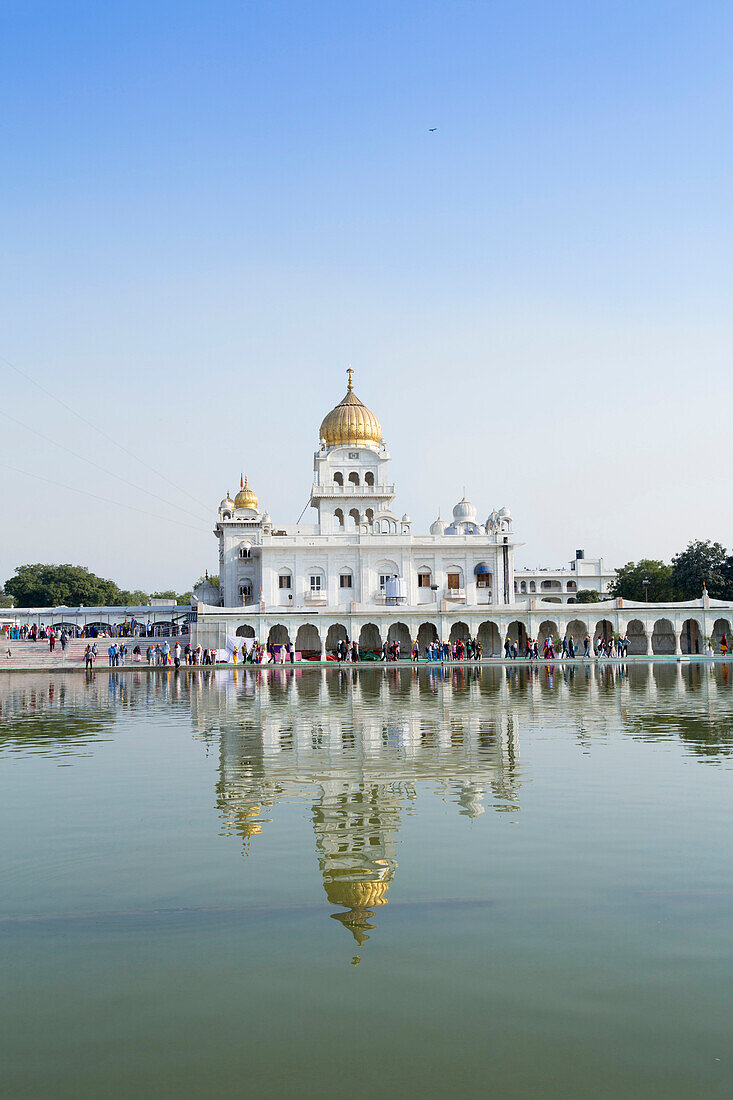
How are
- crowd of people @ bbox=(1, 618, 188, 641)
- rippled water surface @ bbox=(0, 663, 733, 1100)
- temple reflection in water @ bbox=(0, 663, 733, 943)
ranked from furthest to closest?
1. crowd of people @ bbox=(1, 618, 188, 641)
2. temple reflection in water @ bbox=(0, 663, 733, 943)
3. rippled water surface @ bbox=(0, 663, 733, 1100)

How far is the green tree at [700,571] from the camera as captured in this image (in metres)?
52.6

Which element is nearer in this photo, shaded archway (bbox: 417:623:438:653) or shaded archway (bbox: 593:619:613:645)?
shaded archway (bbox: 417:623:438:653)

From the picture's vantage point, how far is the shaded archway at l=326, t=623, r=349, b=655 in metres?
48.0

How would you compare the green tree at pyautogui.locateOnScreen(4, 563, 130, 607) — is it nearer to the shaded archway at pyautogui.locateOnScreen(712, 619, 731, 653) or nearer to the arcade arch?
the arcade arch

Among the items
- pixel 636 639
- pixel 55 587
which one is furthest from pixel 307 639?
pixel 55 587

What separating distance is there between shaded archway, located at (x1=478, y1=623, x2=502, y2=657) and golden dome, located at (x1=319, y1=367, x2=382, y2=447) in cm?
1346

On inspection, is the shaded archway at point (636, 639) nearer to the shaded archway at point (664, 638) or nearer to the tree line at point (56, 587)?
the shaded archway at point (664, 638)

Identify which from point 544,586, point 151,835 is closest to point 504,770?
point 151,835

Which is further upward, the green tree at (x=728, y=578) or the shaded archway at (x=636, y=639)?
the green tree at (x=728, y=578)

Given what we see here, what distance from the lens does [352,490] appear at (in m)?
54.2

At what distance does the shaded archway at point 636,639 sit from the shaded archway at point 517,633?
8.65 meters

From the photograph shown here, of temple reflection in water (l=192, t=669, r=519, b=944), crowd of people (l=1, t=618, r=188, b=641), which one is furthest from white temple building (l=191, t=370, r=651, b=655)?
temple reflection in water (l=192, t=669, r=519, b=944)

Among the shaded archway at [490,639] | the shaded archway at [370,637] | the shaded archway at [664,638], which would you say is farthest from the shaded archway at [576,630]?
the shaded archway at [370,637]

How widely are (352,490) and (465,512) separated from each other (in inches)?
265
